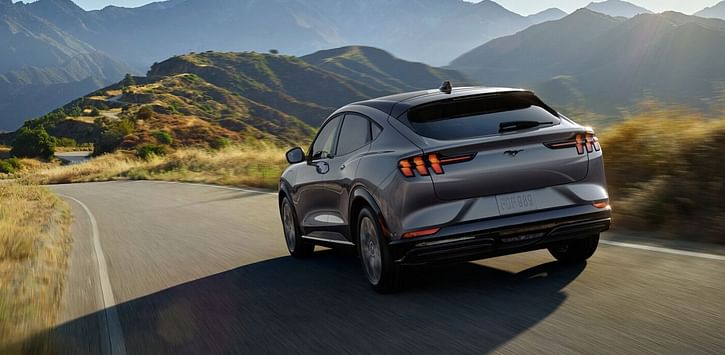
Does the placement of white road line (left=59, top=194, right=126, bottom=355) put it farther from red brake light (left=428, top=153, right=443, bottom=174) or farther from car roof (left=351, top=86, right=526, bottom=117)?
car roof (left=351, top=86, right=526, bottom=117)

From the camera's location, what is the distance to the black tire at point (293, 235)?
27.8 ft

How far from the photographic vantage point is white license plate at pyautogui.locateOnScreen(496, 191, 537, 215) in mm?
5508

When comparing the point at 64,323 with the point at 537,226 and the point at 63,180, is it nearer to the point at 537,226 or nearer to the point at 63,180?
the point at 537,226

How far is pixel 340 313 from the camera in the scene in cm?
590

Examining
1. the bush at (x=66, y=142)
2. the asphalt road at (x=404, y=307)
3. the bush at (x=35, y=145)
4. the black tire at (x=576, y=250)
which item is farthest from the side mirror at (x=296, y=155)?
the bush at (x=66, y=142)

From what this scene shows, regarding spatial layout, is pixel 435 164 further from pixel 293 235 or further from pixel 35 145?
pixel 35 145

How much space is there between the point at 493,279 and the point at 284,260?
3048mm

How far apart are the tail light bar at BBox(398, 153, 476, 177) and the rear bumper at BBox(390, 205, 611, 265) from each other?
1.33 ft

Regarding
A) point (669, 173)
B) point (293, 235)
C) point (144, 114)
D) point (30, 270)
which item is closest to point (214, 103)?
point (144, 114)

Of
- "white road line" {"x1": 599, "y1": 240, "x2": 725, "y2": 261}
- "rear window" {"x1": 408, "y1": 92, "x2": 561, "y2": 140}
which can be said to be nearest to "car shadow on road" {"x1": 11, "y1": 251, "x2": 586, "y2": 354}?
"white road line" {"x1": 599, "y1": 240, "x2": 725, "y2": 261}

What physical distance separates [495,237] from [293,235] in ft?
11.9

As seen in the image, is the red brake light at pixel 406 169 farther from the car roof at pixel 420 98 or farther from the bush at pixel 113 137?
the bush at pixel 113 137

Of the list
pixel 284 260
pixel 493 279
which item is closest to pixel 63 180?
pixel 284 260

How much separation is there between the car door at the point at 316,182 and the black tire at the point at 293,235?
0.26 m
